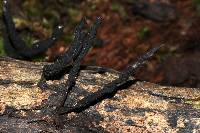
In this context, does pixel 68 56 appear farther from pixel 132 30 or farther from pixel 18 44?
pixel 132 30

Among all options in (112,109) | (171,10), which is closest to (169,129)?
(112,109)

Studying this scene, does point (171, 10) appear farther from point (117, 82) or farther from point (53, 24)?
point (117, 82)

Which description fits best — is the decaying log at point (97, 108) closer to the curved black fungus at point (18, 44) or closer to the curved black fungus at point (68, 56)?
the curved black fungus at point (68, 56)

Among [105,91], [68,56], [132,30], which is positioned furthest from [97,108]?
[132,30]

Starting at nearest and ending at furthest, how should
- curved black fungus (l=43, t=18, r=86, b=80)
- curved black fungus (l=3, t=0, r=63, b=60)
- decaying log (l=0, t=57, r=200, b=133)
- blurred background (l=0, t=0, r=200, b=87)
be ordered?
decaying log (l=0, t=57, r=200, b=133) → curved black fungus (l=43, t=18, r=86, b=80) → curved black fungus (l=3, t=0, r=63, b=60) → blurred background (l=0, t=0, r=200, b=87)

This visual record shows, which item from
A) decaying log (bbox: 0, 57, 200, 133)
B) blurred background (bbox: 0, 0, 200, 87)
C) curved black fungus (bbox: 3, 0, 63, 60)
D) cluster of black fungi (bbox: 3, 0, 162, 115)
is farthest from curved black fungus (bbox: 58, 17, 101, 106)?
blurred background (bbox: 0, 0, 200, 87)

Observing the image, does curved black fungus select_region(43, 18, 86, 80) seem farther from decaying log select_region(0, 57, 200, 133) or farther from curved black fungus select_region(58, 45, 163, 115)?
curved black fungus select_region(58, 45, 163, 115)

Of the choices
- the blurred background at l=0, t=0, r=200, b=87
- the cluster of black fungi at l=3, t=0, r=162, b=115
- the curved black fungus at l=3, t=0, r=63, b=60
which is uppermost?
the blurred background at l=0, t=0, r=200, b=87
